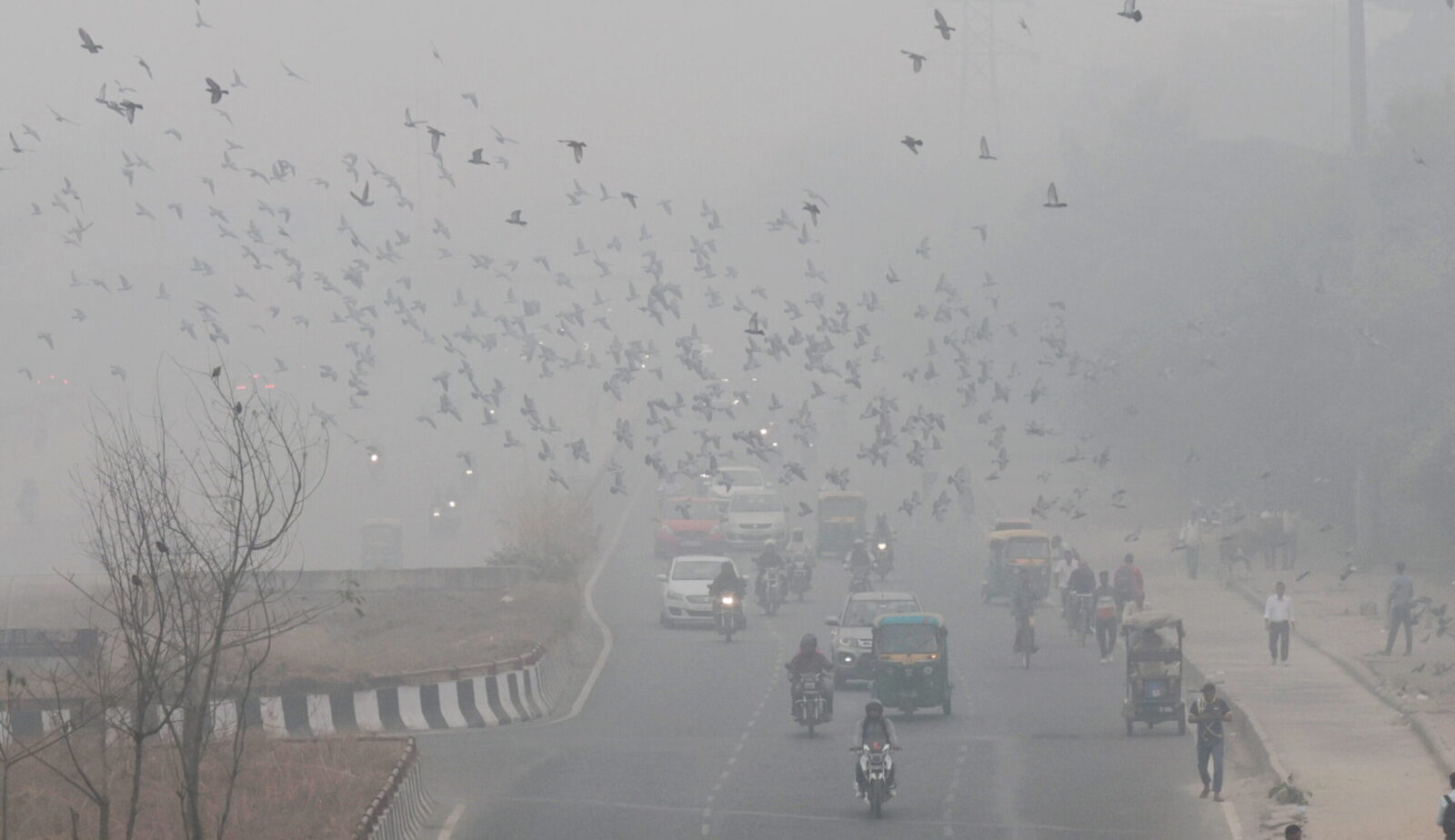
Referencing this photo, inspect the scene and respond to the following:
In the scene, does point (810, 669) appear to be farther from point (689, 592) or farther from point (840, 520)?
Result: point (840, 520)

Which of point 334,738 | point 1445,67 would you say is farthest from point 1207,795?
point 1445,67

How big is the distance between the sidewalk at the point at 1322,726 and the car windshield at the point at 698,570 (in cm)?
918

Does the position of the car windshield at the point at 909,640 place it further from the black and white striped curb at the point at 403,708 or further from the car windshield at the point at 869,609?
the black and white striped curb at the point at 403,708

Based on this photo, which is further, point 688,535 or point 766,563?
point 688,535

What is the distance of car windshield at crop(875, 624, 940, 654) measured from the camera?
28.4 m

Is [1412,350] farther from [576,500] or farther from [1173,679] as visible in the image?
[1173,679]

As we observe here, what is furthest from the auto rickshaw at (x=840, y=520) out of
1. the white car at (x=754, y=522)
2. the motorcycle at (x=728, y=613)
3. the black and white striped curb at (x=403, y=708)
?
the black and white striped curb at (x=403, y=708)

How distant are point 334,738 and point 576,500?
28475 millimetres

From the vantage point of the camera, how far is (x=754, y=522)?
2243 inches

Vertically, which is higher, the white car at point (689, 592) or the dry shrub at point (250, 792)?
the white car at point (689, 592)

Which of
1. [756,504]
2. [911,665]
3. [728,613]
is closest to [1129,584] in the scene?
[728,613]

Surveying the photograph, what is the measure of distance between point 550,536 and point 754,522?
442 inches

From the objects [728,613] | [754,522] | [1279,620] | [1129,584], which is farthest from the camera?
[754,522]

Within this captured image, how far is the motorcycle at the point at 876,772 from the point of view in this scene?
20.2 metres
